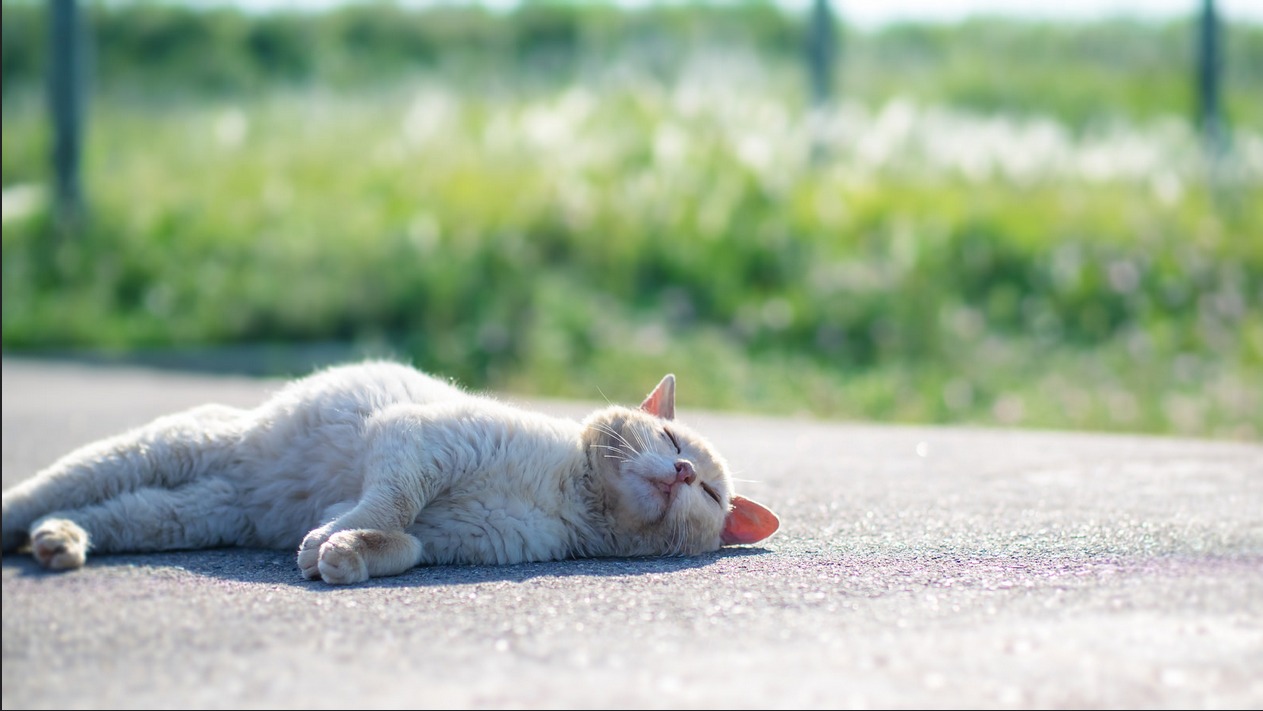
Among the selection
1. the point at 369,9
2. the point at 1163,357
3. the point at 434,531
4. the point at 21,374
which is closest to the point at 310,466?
the point at 434,531

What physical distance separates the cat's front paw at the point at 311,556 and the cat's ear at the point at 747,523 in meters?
0.99

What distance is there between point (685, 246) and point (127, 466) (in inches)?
232

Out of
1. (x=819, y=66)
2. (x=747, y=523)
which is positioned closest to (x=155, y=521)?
(x=747, y=523)

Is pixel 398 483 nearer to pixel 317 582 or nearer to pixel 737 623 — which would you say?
pixel 317 582

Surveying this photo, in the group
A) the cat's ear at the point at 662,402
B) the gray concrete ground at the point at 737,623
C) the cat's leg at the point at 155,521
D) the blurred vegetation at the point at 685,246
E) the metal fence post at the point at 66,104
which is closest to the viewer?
the gray concrete ground at the point at 737,623

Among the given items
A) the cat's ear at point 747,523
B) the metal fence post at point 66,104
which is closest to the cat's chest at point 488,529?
the cat's ear at point 747,523

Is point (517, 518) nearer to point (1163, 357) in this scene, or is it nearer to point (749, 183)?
point (1163, 357)

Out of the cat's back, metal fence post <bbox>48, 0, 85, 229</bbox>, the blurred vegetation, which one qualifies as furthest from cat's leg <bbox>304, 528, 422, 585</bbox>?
metal fence post <bbox>48, 0, 85, 229</bbox>

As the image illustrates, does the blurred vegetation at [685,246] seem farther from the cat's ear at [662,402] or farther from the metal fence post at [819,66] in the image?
the cat's ear at [662,402]

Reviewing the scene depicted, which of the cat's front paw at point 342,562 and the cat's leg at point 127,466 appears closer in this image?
the cat's front paw at point 342,562

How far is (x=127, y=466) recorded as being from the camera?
2.87 meters

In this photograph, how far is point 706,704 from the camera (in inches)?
72.8

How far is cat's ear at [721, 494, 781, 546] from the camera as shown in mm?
2979

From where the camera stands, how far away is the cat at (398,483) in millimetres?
2719
